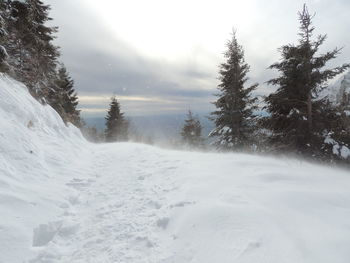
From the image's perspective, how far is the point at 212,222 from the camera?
397 cm

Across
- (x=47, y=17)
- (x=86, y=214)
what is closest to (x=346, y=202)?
(x=86, y=214)

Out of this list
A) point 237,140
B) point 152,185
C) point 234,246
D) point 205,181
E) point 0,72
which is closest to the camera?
point 234,246

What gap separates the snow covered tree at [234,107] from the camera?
1675 centimetres

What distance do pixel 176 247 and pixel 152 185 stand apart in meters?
3.28

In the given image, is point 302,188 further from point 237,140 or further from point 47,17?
point 47,17

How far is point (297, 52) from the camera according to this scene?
35.2 ft

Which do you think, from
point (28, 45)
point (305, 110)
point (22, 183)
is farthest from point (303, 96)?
point (28, 45)

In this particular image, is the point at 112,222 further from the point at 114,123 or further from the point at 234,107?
the point at 114,123

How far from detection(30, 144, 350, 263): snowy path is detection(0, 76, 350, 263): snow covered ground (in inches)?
0.7

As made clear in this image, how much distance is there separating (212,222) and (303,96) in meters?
10.0

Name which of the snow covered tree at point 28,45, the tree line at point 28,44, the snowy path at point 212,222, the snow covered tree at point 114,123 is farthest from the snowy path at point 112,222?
the snow covered tree at point 114,123

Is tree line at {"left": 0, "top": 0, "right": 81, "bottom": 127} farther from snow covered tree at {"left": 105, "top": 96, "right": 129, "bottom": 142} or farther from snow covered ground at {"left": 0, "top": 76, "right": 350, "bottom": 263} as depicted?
snow covered tree at {"left": 105, "top": 96, "right": 129, "bottom": 142}

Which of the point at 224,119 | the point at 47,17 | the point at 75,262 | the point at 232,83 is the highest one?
the point at 47,17

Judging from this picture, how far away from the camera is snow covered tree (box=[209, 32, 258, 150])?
55.0 feet
